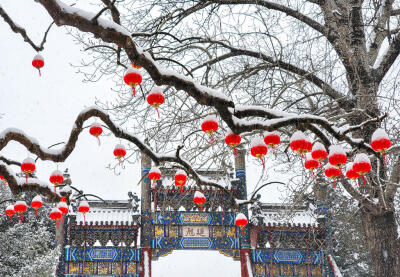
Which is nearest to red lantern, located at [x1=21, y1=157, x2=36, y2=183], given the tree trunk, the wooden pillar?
the tree trunk

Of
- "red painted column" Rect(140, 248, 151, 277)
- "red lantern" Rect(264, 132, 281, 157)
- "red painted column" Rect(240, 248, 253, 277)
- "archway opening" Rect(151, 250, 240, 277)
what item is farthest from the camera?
"archway opening" Rect(151, 250, 240, 277)

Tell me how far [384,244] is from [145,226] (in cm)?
923

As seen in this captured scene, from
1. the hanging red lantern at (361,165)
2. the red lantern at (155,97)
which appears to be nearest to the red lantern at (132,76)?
the red lantern at (155,97)

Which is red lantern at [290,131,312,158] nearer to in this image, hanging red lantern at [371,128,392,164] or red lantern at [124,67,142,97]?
hanging red lantern at [371,128,392,164]

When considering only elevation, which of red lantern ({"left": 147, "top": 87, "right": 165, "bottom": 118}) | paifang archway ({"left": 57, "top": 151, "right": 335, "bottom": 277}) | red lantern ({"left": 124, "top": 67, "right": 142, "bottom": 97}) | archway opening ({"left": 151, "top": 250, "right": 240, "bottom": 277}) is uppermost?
red lantern ({"left": 124, "top": 67, "right": 142, "bottom": 97})

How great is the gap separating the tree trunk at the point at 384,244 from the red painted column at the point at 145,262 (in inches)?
343

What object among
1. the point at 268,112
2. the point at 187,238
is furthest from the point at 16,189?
the point at 187,238

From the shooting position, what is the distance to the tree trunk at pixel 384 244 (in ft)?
20.6

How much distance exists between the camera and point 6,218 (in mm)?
17781

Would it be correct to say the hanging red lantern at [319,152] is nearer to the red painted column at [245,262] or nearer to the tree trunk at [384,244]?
the tree trunk at [384,244]

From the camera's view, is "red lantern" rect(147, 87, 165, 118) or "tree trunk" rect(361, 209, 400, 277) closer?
"red lantern" rect(147, 87, 165, 118)

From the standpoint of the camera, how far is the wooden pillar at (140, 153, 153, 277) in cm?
1388

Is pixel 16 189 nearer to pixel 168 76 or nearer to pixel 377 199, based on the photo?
pixel 168 76

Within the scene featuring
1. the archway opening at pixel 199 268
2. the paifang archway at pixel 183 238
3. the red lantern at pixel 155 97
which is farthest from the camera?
the archway opening at pixel 199 268
